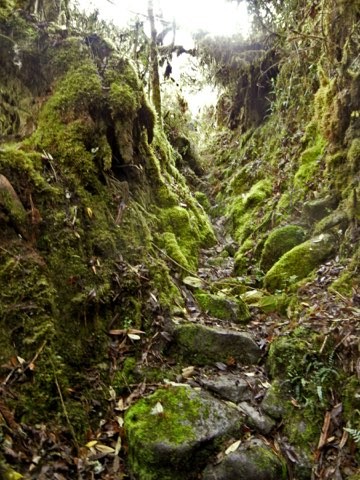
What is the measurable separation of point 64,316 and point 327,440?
8.52 ft

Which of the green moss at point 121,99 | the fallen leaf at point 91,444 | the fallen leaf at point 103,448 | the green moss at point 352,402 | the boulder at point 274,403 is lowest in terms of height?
the boulder at point 274,403

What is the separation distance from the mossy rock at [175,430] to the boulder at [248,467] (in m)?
0.13

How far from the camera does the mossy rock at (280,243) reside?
6.53 m

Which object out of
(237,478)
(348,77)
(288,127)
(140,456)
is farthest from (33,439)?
(288,127)

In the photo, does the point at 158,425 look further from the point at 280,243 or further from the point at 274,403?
the point at 280,243

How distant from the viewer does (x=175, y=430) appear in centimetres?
335

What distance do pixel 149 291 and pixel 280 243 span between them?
9.26 feet

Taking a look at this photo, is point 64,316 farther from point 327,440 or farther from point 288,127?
point 288,127

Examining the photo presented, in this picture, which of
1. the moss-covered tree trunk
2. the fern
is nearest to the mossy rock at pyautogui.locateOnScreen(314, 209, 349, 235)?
the fern

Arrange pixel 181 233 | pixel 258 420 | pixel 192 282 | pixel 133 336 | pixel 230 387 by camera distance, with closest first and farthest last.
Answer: pixel 258 420
pixel 230 387
pixel 133 336
pixel 192 282
pixel 181 233

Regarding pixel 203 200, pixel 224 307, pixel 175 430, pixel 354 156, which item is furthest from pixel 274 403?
pixel 203 200

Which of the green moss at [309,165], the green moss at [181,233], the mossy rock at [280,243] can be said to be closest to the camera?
the green moss at [181,233]

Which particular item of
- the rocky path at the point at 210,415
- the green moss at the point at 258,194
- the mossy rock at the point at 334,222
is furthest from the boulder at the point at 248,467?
the green moss at the point at 258,194

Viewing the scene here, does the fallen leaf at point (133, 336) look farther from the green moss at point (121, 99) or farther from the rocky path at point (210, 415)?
the green moss at point (121, 99)
